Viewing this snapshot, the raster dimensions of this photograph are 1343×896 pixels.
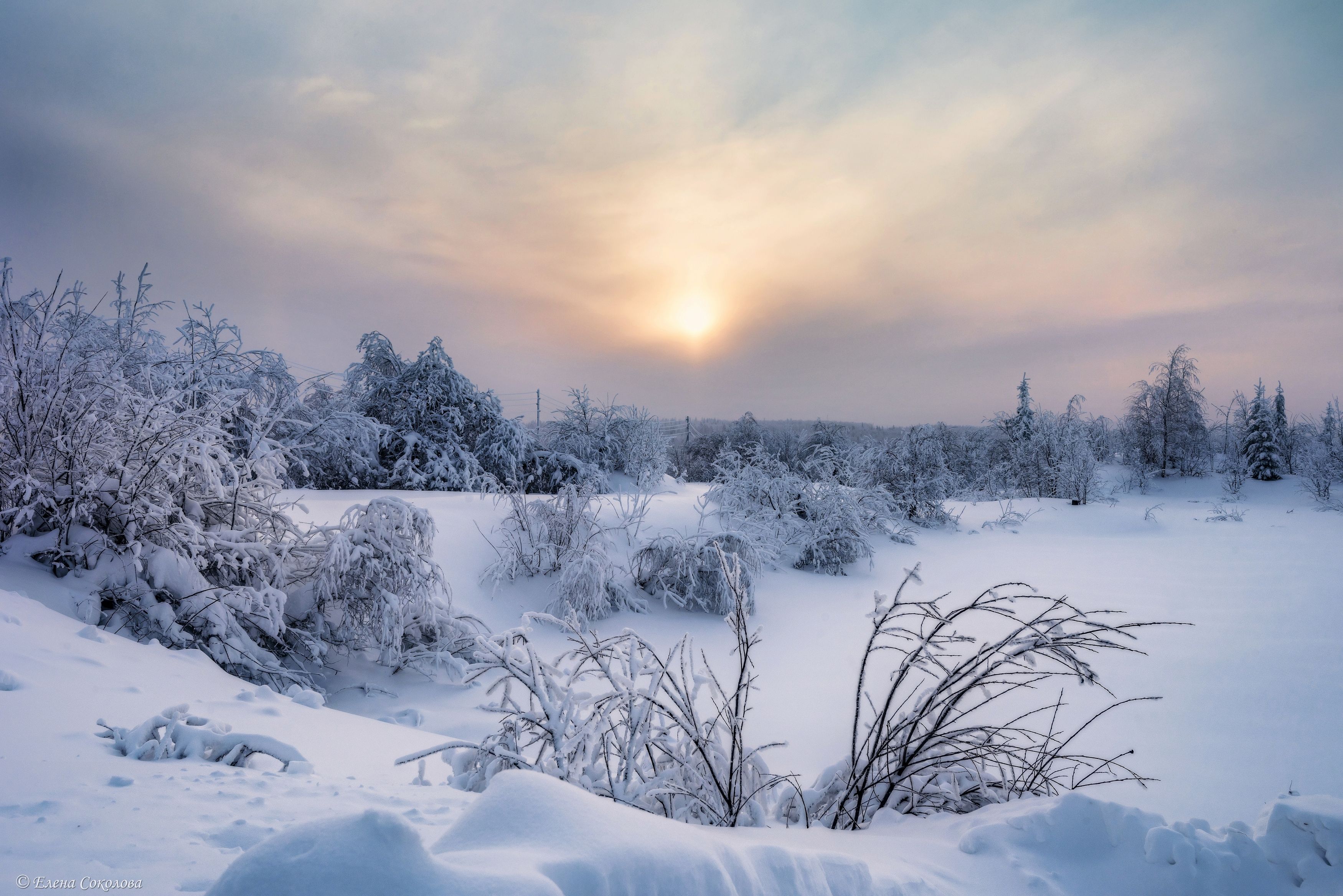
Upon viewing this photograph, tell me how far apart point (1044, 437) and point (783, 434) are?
13.0 meters

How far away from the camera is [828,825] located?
104 inches

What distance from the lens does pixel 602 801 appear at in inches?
57.5

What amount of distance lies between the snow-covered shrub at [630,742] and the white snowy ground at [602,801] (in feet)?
1.06

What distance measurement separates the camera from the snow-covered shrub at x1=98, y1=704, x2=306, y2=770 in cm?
217

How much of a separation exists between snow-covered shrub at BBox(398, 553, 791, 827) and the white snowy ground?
323 millimetres

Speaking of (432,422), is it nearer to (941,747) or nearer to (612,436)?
(612,436)

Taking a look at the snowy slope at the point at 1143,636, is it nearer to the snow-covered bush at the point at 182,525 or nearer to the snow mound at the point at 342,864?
the snow-covered bush at the point at 182,525

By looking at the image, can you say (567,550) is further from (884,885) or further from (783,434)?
(783,434)

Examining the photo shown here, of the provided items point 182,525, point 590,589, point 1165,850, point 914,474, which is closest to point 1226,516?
point 914,474

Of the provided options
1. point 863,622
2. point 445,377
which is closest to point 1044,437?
point 863,622

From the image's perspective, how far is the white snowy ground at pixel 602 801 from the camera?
1.23m

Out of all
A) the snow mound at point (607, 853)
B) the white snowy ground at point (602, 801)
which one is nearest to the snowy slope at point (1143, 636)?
the white snowy ground at point (602, 801)

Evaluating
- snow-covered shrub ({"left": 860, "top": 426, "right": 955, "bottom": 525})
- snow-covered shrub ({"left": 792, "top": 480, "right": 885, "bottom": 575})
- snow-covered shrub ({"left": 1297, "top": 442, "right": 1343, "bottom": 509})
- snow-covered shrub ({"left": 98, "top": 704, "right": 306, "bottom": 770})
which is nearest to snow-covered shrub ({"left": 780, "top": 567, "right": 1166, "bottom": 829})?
snow-covered shrub ({"left": 98, "top": 704, "right": 306, "bottom": 770})

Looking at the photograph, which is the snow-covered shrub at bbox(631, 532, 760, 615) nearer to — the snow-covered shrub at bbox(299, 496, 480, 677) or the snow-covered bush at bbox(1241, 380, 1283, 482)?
the snow-covered shrub at bbox(299, 496, 480, 677)
